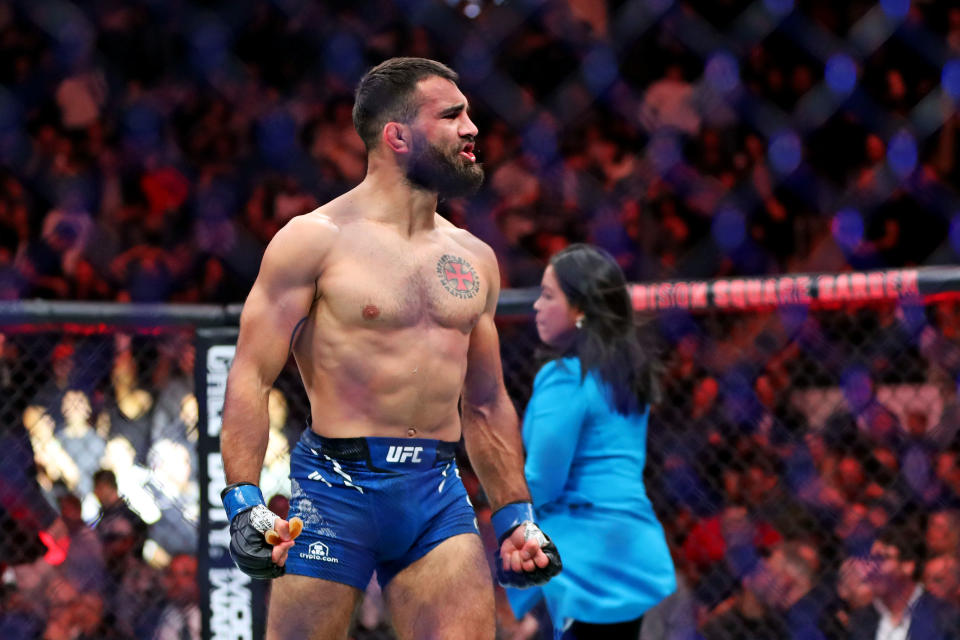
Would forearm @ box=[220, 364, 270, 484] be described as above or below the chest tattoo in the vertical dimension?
below

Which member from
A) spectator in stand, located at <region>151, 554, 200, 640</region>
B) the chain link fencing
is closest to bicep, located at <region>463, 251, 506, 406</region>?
the chain link fencing

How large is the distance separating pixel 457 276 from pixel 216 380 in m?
0.79

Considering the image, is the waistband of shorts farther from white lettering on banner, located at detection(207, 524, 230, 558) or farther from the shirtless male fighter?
white lettering on banner, located at detection(207, 524, 230, 558)

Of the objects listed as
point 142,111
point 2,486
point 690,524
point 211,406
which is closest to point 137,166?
point 142,111

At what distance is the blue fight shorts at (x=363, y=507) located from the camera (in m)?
1.73

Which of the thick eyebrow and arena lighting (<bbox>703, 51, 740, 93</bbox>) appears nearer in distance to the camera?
the thick eyebrow

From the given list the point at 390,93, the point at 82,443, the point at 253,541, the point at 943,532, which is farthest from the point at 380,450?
the point at 943,532

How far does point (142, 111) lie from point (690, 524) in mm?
2228

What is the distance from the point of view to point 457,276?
184 cm

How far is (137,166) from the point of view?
4.04 m

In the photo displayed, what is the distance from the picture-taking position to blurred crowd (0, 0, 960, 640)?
3092 mm

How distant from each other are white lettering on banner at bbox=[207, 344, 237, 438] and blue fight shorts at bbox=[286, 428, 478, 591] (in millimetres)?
640

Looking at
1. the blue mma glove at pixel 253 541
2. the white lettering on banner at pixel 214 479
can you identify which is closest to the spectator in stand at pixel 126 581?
the white lettering on banner at pixel 214 479

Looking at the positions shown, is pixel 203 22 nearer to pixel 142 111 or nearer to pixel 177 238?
pixel 142 111
